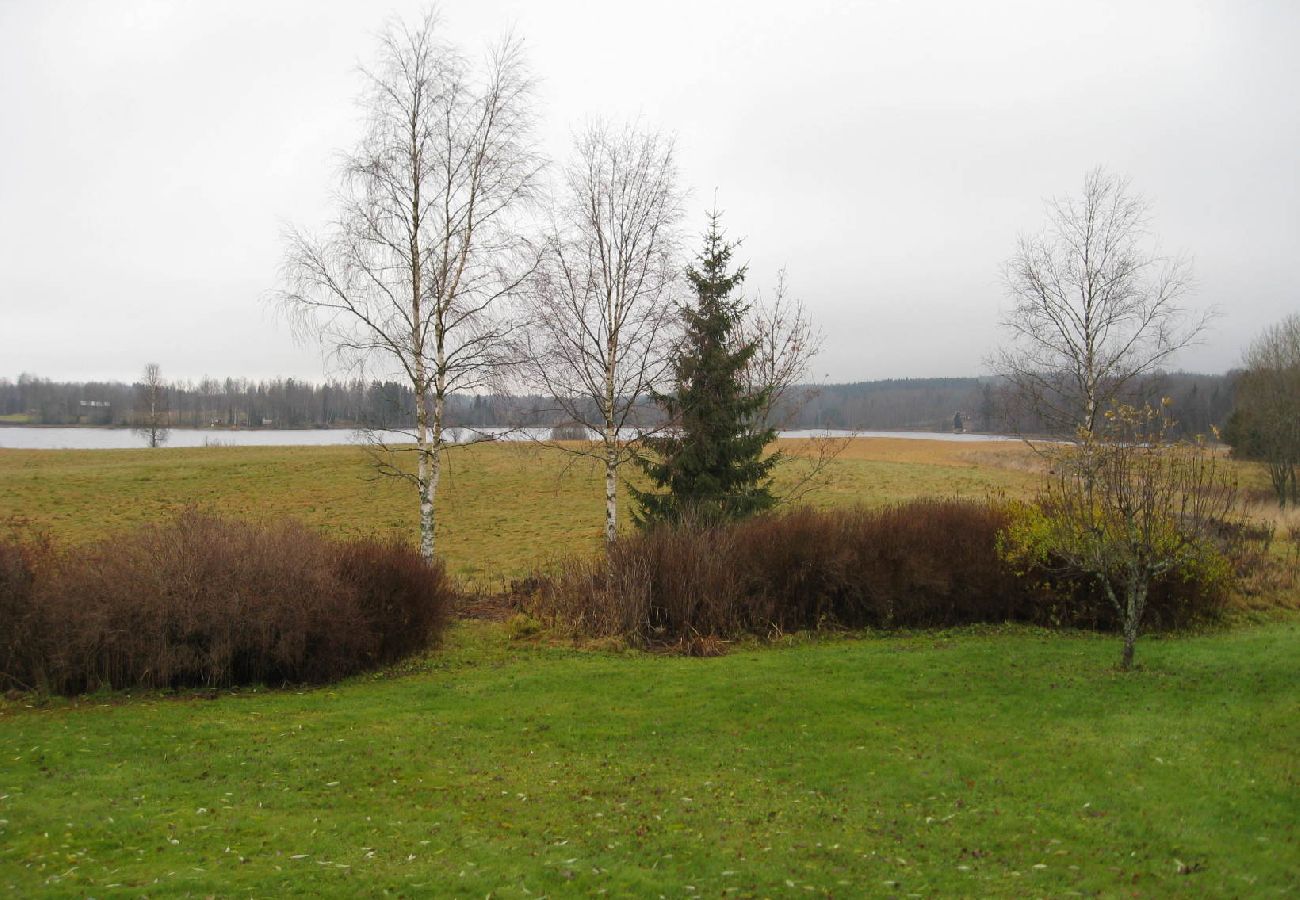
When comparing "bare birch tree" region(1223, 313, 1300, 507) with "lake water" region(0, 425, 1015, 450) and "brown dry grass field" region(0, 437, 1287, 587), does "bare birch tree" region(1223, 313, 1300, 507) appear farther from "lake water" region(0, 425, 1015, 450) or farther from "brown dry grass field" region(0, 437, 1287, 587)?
"lake water" region(0, 425, 1015, 450)

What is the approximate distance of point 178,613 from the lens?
10844mm

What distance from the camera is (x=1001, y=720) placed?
904 centimetres

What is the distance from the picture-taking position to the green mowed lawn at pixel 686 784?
5488 mm

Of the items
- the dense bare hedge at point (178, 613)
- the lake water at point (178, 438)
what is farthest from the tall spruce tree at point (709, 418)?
the lake water at point (178, 438)

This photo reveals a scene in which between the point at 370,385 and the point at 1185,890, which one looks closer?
the point at 1185,890

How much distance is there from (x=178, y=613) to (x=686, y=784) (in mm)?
7478

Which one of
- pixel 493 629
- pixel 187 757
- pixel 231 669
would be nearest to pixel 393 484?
pixel 493 629

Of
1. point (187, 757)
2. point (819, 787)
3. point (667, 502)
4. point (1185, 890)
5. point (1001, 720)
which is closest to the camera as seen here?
point (1185, 890)

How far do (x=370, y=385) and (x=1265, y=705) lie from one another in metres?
16.7

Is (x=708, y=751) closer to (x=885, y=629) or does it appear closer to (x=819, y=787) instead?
(x=819, y=787)

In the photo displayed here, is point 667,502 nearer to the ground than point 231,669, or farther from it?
farther from it

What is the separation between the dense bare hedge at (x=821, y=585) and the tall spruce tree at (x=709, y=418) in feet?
9.72

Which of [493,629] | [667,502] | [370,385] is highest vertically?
[370,385]

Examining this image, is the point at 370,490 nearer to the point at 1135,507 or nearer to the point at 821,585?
the point at 821,585
